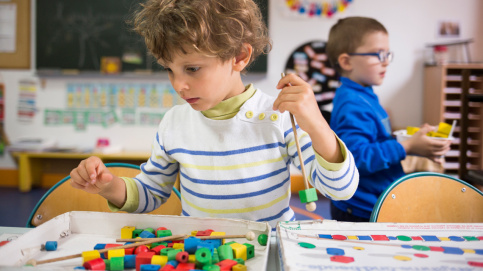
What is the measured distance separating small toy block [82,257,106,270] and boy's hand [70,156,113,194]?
0.27 metres

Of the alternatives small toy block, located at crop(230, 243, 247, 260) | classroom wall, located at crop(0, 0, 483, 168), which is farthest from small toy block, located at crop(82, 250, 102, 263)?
classroom wall, located at crop(0, 0, 483, 168)

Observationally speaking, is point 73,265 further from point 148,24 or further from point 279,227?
point 148,24

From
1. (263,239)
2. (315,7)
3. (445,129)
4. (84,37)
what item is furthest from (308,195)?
(84,37)

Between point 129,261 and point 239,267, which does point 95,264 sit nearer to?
point 129,261

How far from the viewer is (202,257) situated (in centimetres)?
65

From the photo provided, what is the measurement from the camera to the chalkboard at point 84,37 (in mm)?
3916

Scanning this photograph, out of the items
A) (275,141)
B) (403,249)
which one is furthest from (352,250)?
(275,141)

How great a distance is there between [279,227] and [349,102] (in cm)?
81

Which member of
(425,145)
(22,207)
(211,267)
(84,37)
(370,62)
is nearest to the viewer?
(211,267)

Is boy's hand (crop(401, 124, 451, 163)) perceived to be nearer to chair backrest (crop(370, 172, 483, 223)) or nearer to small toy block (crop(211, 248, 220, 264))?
chair backrest (crop(370, 172, 483, 223))

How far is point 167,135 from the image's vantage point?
3.63 feet

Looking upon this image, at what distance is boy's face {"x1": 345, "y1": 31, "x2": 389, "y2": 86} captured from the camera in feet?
5.10

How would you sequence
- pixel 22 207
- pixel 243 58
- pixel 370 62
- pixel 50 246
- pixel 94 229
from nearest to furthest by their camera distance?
pixel 50 246, pixel 94 229, pixel 243 58, pixel 370 62, pixel 22 207

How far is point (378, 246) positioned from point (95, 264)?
45cm
